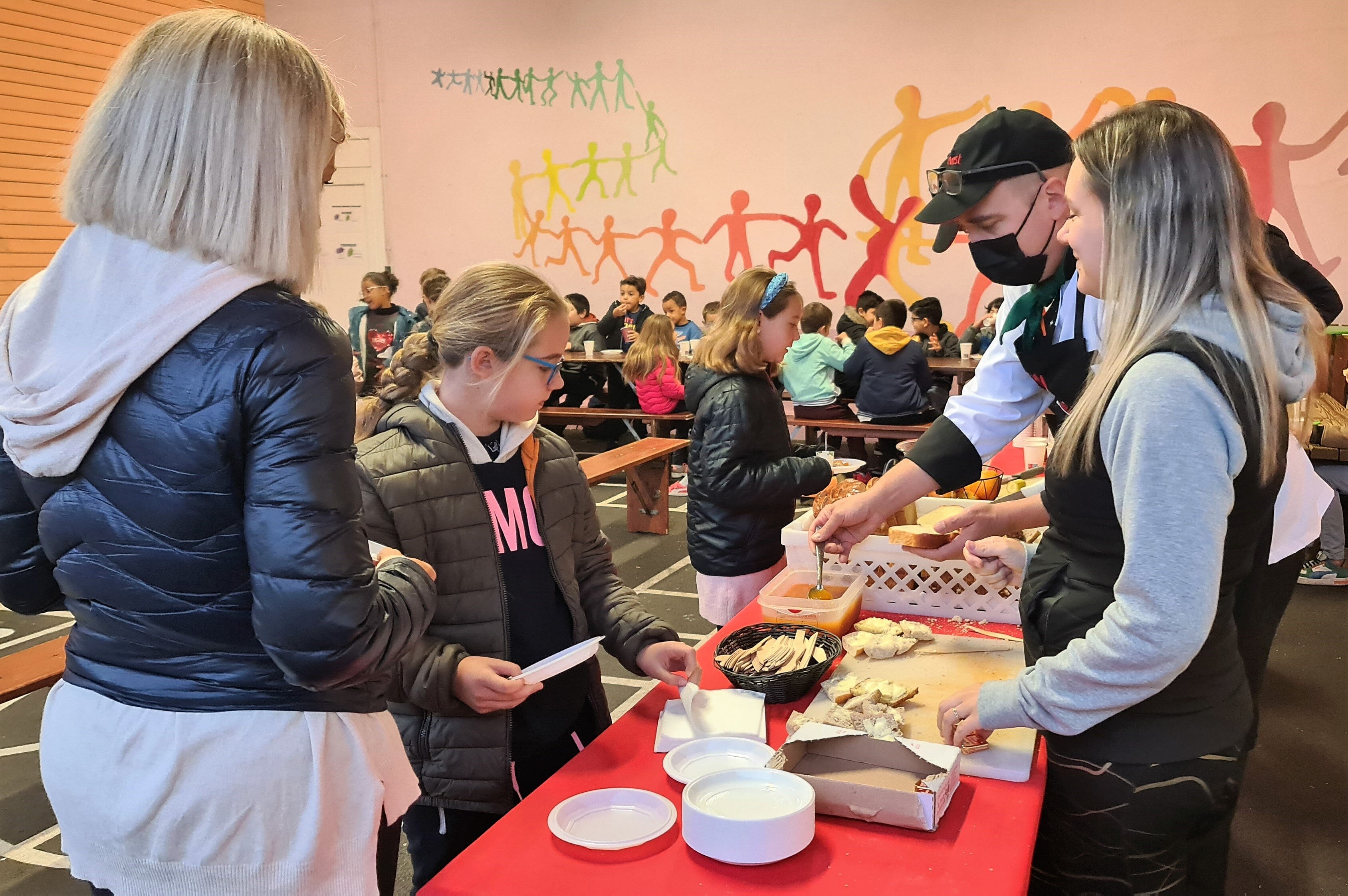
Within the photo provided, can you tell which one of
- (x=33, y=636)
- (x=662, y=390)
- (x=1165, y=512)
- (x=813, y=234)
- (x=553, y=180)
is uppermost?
(x=553, y=180)

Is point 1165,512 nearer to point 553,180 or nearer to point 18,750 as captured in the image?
point 18,750

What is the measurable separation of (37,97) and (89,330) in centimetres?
1076

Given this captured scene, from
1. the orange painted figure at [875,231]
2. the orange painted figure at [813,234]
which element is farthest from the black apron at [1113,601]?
the orange painted figure at [813,234]

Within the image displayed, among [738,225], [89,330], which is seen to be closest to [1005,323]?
[89,330]

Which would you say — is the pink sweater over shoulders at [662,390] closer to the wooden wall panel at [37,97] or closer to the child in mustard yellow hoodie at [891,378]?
the child in mustard yellow hoodie at [891,378]

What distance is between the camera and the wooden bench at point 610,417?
8258 mm

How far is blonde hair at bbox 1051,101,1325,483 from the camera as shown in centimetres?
128

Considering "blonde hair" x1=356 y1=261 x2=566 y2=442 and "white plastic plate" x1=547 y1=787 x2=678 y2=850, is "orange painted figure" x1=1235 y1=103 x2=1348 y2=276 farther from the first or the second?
"white plastic plate" x1=547 y1=787 x2=678 y2=850

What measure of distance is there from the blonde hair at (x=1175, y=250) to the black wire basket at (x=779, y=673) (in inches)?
27.5

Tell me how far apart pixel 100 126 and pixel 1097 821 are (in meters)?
1.64

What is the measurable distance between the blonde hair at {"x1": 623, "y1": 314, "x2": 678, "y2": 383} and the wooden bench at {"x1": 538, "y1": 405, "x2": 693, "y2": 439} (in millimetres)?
437

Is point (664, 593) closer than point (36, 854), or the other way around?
point (36, 854)

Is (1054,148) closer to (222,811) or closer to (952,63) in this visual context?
(222,811)

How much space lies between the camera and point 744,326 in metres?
3.27
